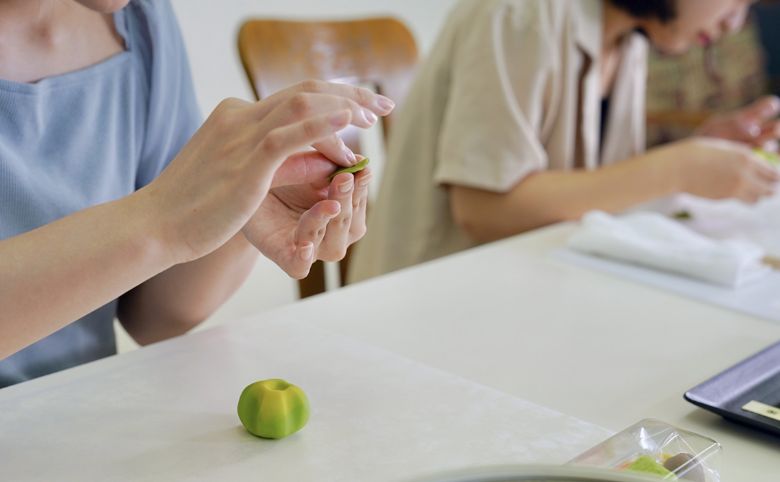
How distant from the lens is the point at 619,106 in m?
1.55

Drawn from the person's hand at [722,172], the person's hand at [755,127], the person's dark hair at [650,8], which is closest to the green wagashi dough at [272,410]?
the person's hand at [722,172]

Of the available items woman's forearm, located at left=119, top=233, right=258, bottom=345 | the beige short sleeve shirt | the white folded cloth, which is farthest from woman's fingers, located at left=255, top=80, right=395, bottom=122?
the beige short sleeve shirt

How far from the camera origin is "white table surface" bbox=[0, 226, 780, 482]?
56 centimetres

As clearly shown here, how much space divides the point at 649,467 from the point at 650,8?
3.19 feet

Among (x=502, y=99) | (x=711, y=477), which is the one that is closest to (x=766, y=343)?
(x=711, y=477)

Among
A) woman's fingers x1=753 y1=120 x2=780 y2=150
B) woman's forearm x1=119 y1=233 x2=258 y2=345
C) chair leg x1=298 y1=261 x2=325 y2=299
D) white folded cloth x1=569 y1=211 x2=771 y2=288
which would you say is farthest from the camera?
woman's fingers x1=753 y1=120 x2=780 y2=150

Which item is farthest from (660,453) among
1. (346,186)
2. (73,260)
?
(73,260)

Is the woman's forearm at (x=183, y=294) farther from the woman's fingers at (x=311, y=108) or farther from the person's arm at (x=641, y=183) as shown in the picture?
the person's arm at (x=641, y=183)

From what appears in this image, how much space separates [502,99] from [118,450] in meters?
0.81

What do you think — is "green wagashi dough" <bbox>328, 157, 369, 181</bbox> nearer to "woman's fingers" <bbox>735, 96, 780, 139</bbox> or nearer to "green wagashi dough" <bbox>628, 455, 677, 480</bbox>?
"green wagashi dough" <bbox>628, 455, 677, 480</bbox>

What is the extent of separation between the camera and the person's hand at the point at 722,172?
1204 mm

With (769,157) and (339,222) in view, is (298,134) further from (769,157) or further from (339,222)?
(769,157)

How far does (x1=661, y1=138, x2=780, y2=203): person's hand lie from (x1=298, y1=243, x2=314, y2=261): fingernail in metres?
0.73

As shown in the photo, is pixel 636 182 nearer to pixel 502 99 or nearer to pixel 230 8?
pixel 502 99
